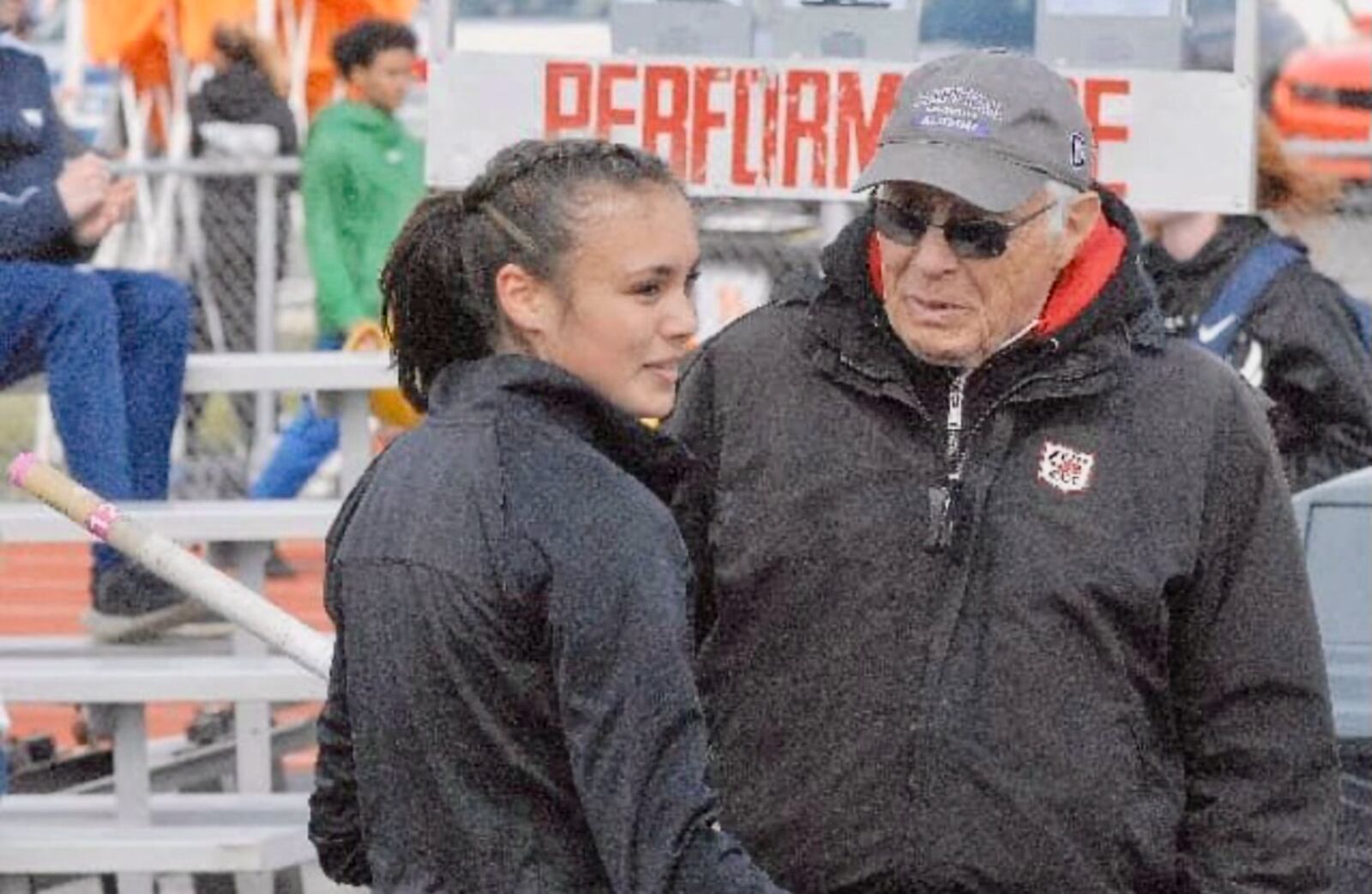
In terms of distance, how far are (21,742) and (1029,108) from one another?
505 centimetres

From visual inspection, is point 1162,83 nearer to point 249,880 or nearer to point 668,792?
point 249,880

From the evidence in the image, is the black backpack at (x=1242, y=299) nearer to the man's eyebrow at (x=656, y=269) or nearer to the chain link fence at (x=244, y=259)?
the chain link fence at (x=244, y=259)

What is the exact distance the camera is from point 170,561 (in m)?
4.58

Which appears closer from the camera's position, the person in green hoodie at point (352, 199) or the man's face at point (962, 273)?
the man's face at point (962, 273)

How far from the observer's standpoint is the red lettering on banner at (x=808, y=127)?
6879 mm

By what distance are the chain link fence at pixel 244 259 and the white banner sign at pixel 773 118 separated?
337cm

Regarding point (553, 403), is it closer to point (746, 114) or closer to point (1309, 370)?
point (746, 114)

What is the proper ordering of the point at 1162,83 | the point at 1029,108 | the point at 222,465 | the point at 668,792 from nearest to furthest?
the point at 668,792, the point at 1029,108, the point at 1162,83, the point at 222,465

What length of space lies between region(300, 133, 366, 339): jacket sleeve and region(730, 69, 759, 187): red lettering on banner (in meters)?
4.11

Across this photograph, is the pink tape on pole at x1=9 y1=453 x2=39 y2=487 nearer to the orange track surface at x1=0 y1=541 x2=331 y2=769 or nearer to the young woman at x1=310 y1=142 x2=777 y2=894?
the young woman at x1=310 y1=142 x2=777 y2=894

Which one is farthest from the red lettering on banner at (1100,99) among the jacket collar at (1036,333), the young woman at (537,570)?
the young woman at (537,570)

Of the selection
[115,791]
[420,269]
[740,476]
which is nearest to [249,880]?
[115,791]

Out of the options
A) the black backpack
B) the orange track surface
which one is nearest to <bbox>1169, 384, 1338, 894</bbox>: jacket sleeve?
the black backpack

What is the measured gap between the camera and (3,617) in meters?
12.2
